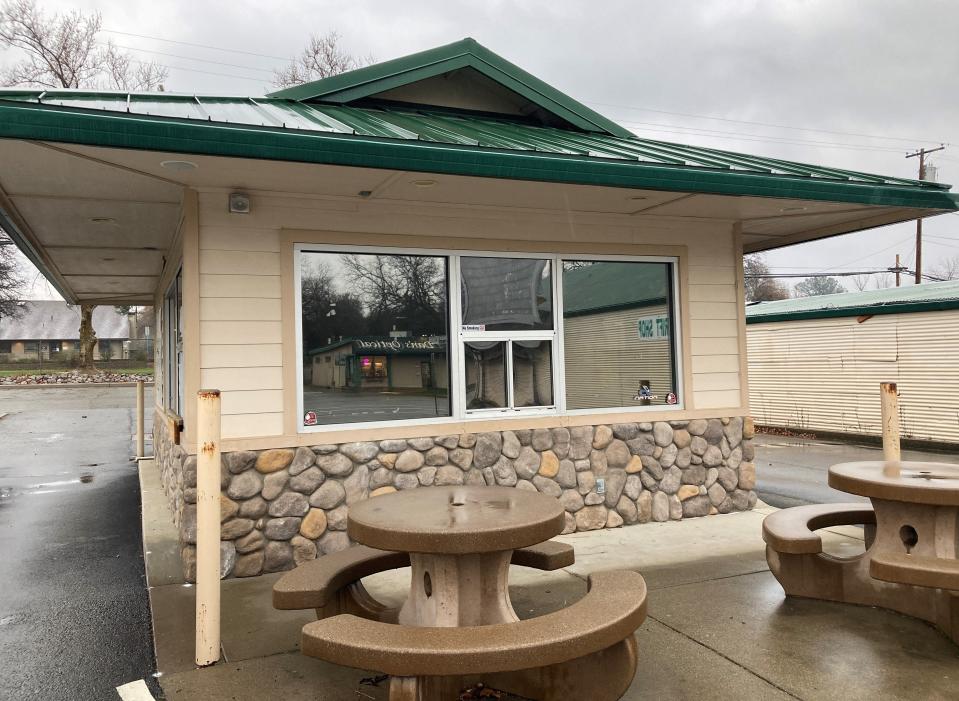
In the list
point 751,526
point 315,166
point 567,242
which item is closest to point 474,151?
point 315,166

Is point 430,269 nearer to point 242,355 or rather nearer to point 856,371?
point 242,355

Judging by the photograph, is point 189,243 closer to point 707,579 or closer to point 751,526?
point 707,579

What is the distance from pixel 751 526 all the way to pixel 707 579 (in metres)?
1.90

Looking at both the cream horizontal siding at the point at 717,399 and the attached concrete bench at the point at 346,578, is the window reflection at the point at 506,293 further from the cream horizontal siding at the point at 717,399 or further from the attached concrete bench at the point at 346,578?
the attached concrete bench at the point at 346,578

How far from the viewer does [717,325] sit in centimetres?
755

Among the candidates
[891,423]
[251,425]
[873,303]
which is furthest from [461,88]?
[873,303]

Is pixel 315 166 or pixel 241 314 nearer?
pixel 315 166

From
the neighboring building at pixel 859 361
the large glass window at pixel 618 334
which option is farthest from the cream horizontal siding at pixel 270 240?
the neighboring building at pixel 859 361

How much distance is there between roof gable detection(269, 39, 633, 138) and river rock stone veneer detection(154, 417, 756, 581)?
10.8 feet

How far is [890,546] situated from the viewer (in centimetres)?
463

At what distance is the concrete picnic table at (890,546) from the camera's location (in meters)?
4.20

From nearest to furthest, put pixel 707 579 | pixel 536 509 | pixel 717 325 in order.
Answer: pixel 536 509
pixel 707 579
pixel 717 325

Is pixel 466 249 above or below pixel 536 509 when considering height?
above

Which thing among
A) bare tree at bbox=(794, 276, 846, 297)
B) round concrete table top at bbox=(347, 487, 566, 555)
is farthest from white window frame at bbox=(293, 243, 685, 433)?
bare tree at bbox=(794, 276, 846, 297)
